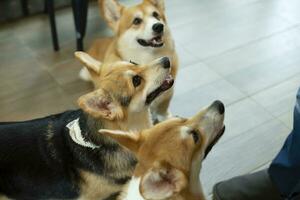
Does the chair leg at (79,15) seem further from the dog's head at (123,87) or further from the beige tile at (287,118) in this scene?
the beige tile at (287,118)

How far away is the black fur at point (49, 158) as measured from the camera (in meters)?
1.60

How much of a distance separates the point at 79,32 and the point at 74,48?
0.73 feet

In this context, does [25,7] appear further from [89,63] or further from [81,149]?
[81,149]

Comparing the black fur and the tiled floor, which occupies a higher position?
the black fur

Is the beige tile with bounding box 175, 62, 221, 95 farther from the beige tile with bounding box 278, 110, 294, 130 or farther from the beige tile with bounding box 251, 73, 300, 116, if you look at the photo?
the beige tile with bounding box 278, 110, 294, 130

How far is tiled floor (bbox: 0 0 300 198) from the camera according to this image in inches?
84.1

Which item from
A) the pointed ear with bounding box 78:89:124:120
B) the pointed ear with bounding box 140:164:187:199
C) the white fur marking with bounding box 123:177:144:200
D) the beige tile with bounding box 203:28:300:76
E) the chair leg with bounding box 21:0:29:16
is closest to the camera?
the pointed ear with bounding box 140:164:187:199

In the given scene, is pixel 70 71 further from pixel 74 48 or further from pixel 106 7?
pixel 106 7

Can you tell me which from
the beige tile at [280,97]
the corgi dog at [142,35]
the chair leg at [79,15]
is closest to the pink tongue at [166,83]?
the corgi dog at [142,35]

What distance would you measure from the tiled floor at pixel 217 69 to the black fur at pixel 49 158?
1.93 feet

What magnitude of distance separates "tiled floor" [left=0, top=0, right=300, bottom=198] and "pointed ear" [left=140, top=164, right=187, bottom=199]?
0.79 metres

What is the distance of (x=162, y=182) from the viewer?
3.71 feet

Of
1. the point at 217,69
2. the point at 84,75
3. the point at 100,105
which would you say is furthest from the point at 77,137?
the point at 217,69

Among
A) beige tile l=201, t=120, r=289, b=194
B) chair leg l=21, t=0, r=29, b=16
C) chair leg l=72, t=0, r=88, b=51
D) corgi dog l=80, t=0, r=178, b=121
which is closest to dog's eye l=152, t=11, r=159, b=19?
corgi dog l=80, t=0, r=178, b=121
